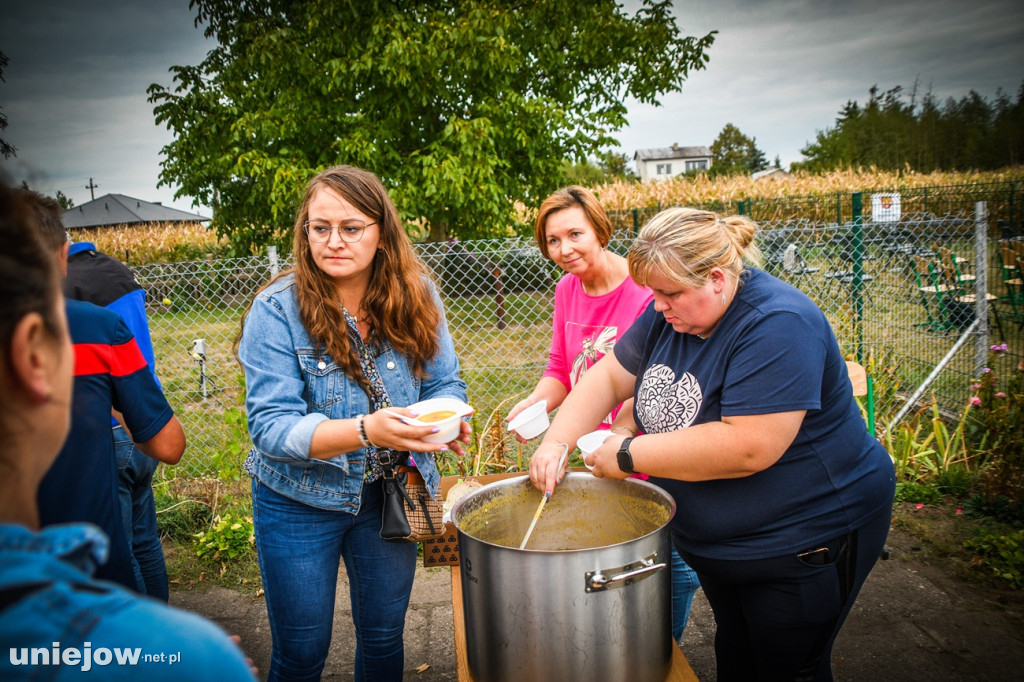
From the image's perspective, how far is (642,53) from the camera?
9.82m

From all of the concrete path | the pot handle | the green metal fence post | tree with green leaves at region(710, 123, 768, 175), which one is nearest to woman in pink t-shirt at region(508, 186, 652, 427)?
the pot handle

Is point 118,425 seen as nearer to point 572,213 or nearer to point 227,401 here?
point 572,213

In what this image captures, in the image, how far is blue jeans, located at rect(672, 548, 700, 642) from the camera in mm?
2344

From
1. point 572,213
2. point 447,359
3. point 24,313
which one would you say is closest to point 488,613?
point 447,359

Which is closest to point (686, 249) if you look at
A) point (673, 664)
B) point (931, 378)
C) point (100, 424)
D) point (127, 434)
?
point (673, 664)

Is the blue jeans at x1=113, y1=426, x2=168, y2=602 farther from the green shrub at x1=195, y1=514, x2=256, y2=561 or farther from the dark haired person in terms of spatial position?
the green shrub at x1=195, y1=514, x2=256, y2=561

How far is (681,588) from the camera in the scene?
2.37 metres

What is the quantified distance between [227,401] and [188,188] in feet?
12.5

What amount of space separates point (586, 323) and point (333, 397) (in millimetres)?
1238

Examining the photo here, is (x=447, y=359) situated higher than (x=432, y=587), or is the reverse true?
(x=447, y=359)

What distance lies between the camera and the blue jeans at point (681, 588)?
2.34 m

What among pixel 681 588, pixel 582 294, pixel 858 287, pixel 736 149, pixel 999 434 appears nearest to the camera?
pixel 681 588
